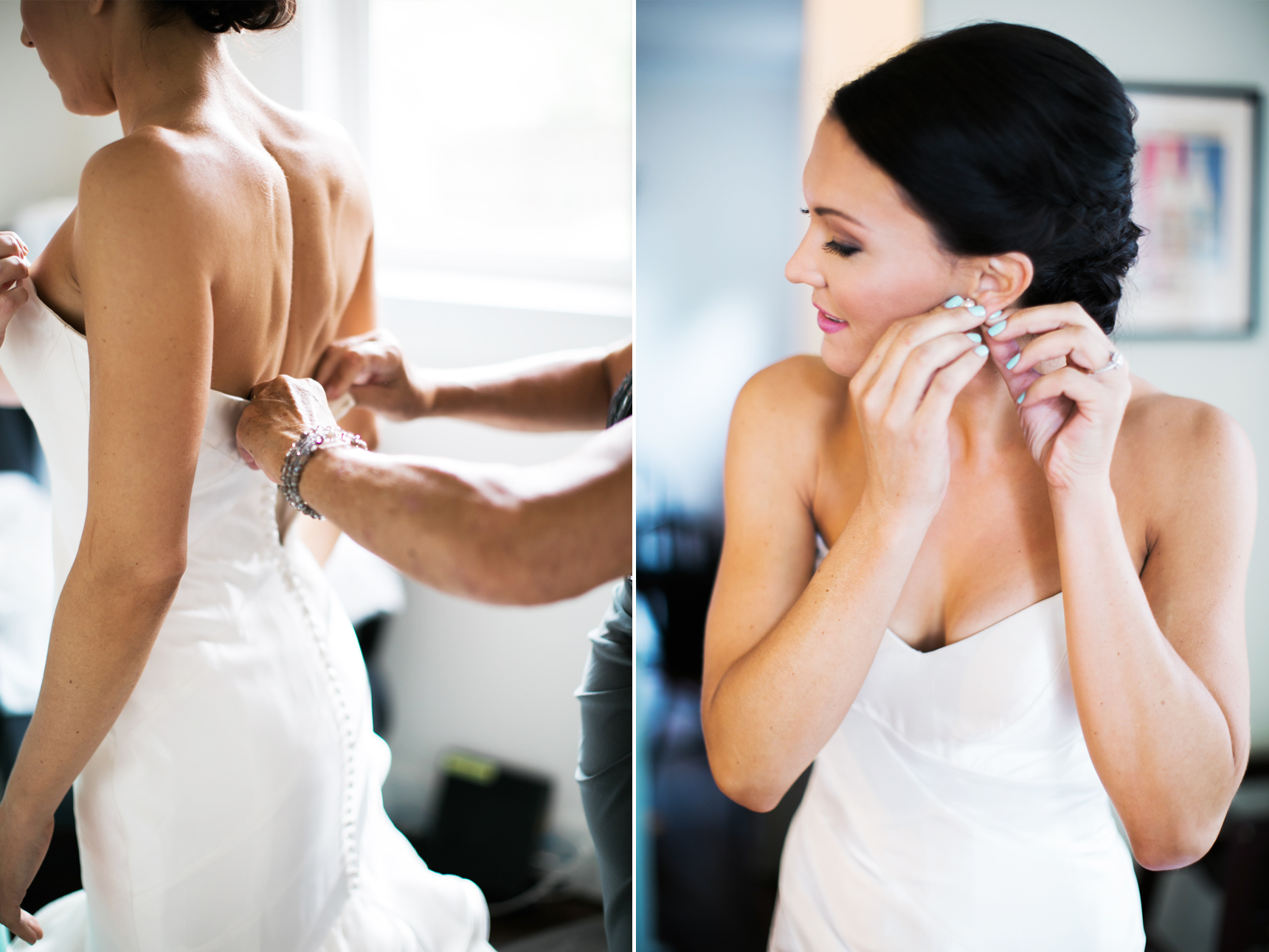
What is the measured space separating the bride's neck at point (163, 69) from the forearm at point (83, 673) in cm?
47

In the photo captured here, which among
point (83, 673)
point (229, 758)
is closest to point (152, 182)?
point (83, 673)

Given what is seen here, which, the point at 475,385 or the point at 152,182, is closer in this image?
the point at 152,182

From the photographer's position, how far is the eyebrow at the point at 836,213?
903 millimetres

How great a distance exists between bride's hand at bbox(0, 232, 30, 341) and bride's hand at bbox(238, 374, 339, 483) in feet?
0.87

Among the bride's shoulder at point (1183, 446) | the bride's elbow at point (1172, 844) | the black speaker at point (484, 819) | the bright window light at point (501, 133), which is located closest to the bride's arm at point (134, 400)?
the bright window light at point (501, 133)

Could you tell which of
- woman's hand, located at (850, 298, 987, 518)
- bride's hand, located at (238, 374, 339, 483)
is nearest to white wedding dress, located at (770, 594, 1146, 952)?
woman's hand, located at (850, 298, 987, 518)

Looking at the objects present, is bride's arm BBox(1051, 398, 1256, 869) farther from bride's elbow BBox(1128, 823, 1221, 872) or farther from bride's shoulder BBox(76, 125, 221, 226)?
bride's shoulder BBox(76, 125, 221, 226)

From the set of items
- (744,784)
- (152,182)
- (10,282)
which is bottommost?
(744,784)

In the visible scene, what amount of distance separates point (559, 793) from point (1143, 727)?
688 millimetres

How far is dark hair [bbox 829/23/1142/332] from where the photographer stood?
0.83m

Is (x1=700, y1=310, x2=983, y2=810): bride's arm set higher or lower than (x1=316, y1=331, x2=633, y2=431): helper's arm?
lower

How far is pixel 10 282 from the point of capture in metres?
0.92

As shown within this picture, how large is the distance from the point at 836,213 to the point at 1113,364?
1.05ft

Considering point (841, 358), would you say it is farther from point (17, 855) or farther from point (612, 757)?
point (17, 855)
